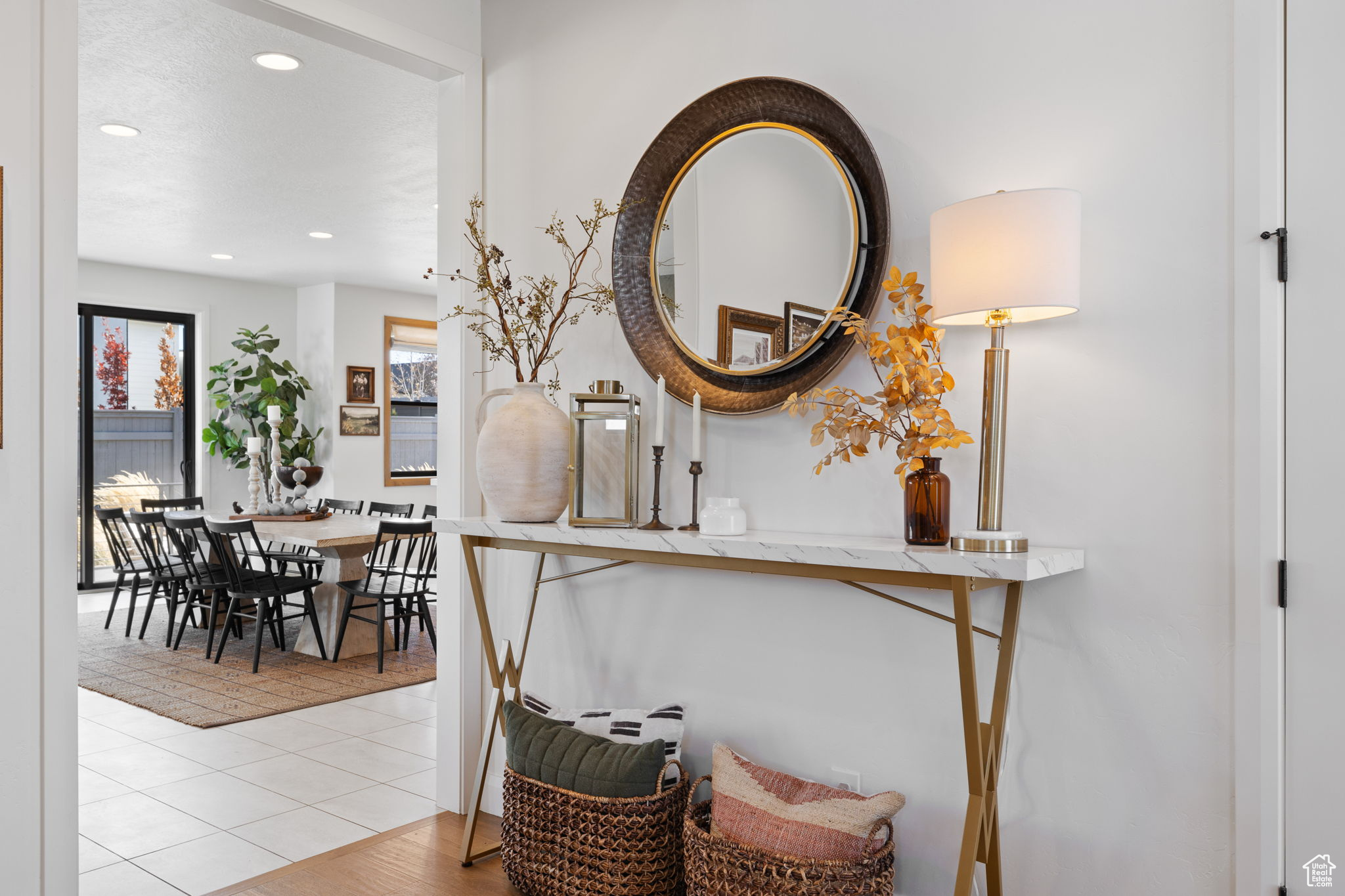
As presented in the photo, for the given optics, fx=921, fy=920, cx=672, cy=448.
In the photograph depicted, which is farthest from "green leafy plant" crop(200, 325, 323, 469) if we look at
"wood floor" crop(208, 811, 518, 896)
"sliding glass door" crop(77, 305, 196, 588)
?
"wood floor" crop(208, 811, 518, 896)

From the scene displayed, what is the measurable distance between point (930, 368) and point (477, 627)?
1.79 m

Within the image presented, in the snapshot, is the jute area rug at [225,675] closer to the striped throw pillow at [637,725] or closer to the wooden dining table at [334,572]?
the wooden dining table at [334,572]

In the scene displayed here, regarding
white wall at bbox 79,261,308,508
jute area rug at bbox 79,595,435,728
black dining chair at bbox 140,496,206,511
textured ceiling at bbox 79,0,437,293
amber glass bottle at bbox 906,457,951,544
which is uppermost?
textured ceiling at bbox 79,0,437,293

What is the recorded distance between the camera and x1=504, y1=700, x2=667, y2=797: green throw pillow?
2240 millimetres

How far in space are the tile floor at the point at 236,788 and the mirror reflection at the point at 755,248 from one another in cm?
189

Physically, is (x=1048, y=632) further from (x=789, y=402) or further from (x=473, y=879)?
(x=473, y=879)

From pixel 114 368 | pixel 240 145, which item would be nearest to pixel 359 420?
pixel 114 368

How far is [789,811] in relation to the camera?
6.67ft

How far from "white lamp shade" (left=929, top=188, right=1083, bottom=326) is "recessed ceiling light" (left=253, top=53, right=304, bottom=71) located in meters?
2.65

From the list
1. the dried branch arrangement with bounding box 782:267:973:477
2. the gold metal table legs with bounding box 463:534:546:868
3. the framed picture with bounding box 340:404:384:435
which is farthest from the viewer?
the framed picture with bounding box 340:404:384:435

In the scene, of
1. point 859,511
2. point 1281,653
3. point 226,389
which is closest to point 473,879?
point 859,511

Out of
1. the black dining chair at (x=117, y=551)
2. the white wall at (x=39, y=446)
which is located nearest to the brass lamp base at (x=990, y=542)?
the white wall at (x=39, y=446)

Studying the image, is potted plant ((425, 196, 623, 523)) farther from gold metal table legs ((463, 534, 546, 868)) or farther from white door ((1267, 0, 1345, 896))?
white door ((1267, 0, 1345, 896))

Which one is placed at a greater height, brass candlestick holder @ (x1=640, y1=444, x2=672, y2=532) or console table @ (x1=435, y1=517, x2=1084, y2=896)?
brass candlestick holder @ (x1=640, y1=444, x2=672, y2=532)
